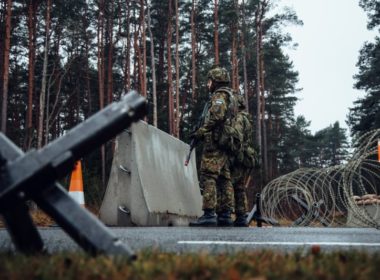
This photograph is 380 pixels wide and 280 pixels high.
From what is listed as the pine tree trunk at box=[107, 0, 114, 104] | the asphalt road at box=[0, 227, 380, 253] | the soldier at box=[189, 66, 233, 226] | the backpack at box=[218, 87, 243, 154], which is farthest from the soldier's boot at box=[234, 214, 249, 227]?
the pine tree trunk at box=[107, 0, 114, 104]

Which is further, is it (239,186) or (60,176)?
(239,186)

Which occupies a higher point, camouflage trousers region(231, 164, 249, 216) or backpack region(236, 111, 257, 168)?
backpack region(236, 111, 257, 168)

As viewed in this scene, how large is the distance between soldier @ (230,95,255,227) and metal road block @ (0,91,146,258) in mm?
6696

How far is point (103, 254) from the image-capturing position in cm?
213

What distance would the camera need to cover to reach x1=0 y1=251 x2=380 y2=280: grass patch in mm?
1762

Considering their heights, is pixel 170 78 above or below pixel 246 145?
above

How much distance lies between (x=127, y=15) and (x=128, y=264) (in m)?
36.3

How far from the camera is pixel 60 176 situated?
219 cm

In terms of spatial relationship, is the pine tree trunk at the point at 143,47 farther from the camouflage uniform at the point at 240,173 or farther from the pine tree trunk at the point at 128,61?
the camouflage uniform at the point at 240,173

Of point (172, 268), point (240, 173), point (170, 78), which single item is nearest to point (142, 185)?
point (240, 173)

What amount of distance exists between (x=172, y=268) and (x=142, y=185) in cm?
672

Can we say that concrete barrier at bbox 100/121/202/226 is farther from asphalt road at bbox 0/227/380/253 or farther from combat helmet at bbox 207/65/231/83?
asphalt road at bbox 0/227/380/253

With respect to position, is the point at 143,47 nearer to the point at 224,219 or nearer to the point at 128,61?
the point at 128,61

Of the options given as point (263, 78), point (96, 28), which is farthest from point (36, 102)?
point (263, 78)
